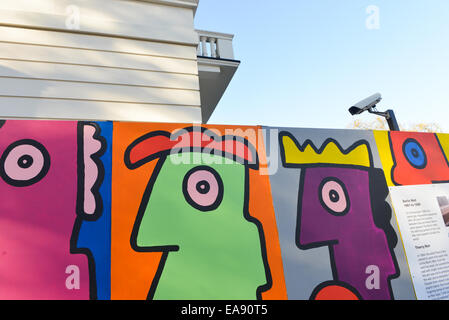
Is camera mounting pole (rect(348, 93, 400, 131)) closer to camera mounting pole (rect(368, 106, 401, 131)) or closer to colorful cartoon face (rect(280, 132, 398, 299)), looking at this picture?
camera mounting pole (rect(368, 106, 401, 131))

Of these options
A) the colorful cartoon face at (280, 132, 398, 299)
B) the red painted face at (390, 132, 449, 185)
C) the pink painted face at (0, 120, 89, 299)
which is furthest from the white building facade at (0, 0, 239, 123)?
the red painted face at (390, 132, 449, 185)

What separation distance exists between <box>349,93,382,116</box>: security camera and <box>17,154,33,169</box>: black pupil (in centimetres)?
327

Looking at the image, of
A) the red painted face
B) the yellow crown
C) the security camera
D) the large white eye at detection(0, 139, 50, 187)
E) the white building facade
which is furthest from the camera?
the security camera

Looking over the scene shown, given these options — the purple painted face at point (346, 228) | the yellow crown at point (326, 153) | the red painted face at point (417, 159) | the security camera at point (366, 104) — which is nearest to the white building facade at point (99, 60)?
the yellow crown at point (326, 153)

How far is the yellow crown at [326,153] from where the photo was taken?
84.9 inches

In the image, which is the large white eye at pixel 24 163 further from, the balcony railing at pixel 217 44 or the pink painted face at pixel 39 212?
the balcony railing at pixel 217 44

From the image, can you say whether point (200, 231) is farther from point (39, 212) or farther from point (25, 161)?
point (25, 161)

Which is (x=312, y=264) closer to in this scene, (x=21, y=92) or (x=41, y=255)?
(x=41, y=255)

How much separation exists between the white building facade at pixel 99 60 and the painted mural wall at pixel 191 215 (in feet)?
4.17

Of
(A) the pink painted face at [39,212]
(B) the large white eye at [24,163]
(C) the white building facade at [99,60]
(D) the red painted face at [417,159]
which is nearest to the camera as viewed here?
(A) the pink painted face at [39,212]

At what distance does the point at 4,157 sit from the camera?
64.6 inches

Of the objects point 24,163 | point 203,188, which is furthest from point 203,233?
point 24,163

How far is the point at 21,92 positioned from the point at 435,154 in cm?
419

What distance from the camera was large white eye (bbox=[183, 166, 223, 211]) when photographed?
184 centimetres
